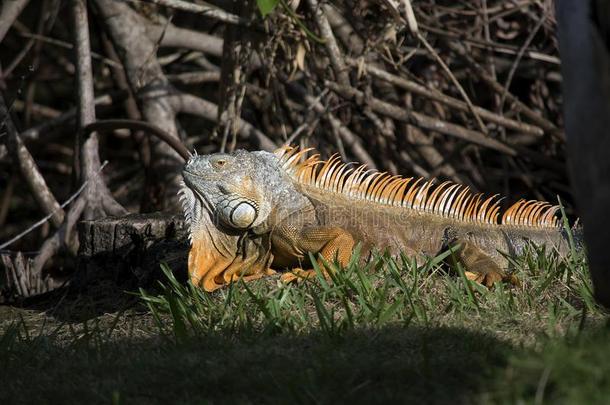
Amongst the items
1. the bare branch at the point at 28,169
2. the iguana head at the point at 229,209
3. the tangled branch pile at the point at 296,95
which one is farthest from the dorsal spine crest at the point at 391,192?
the bare branch at the point at 28,169

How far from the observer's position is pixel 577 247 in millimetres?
5285

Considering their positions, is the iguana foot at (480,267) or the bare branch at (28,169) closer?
the iguana foot at (480,267)

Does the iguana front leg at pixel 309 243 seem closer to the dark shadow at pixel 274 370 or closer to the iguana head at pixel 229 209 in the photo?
the iguana head at pixel 229 209

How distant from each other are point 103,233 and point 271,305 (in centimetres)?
195

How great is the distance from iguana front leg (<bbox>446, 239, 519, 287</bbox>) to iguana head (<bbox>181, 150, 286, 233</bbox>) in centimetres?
100

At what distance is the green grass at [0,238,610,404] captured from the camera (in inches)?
124

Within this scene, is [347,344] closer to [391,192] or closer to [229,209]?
[229,209]

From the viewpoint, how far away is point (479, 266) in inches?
195

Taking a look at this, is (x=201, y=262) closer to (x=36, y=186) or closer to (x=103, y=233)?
(x=103, y=233)

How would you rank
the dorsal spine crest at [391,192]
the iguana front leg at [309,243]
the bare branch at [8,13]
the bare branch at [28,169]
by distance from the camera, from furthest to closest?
the bare branch at [8,13] → the bare branch at [28,169] → the dorsal spine crest at [391,192] → the iguana front leg at [309,243]

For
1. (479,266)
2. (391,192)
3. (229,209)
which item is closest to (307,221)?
(229,209)

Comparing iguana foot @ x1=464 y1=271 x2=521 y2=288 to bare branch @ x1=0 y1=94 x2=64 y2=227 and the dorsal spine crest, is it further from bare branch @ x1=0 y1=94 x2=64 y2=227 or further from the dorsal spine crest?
bare branch @ x1=0 y1=94 x2=64 y2=227

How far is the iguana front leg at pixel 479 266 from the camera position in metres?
4.81

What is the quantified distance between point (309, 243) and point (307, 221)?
5.7 inches
